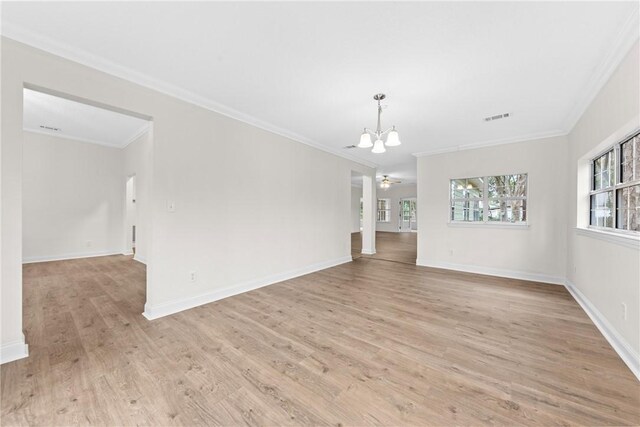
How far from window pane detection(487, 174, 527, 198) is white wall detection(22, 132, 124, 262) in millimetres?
8742

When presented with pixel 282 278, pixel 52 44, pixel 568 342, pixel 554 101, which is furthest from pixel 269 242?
pixel 554 101

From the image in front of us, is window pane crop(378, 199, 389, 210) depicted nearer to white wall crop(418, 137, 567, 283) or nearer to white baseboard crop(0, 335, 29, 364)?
white wall crop(418, 137, 567, 283)

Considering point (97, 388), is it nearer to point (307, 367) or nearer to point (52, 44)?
point (307, 367)

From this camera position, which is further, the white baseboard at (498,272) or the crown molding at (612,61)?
the white baseboard at (498,272)

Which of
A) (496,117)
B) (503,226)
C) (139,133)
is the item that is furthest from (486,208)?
(139,133)

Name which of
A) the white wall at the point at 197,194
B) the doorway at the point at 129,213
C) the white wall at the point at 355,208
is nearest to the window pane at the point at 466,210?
the white wall at the point at 197,194

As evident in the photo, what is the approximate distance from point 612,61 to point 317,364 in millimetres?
3635

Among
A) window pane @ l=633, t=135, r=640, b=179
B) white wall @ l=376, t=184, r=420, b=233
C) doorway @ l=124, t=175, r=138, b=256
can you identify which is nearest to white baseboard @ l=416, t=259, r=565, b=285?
window pane @ l=633, t=135, r=640, b=179

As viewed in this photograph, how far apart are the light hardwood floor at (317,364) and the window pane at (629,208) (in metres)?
1.12

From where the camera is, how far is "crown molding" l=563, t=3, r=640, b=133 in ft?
5.92

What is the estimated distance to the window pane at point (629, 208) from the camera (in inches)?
90.5

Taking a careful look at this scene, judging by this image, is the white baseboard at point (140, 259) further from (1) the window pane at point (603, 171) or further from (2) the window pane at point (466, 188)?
(1) the window pane at point (603, 171)

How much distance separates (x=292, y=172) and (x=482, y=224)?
3945 mm

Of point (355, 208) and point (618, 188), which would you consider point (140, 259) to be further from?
point (355, 208)
